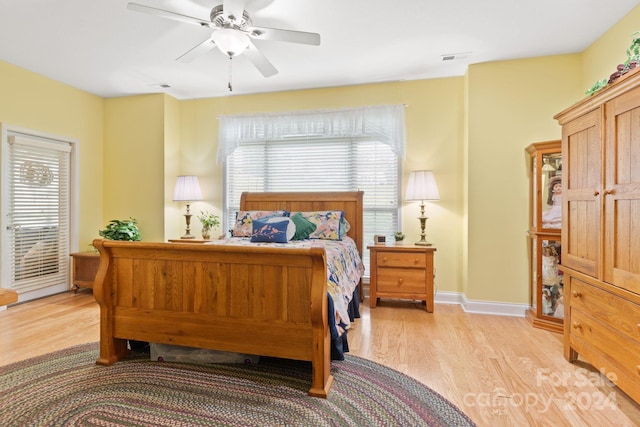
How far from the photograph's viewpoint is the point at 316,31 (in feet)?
9.30

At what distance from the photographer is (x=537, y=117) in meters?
3.30

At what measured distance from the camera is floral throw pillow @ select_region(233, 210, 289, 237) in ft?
12.4

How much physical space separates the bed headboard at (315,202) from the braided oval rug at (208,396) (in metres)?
1.83

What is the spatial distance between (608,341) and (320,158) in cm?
320

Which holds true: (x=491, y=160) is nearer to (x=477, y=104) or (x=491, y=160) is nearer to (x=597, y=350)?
(x=477, y=104)

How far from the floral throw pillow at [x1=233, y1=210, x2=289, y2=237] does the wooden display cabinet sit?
8.36 ft

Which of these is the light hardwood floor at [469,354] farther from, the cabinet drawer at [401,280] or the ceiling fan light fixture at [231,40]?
the ceiling fan light fixture at [231,40]

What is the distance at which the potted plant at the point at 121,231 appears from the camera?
13.5 feet

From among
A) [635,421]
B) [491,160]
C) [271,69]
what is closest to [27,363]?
[271,69]

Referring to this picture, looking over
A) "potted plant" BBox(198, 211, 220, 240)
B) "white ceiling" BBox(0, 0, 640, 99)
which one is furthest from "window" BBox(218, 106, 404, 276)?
"white ceiling" BBox(0, 0, 640, 99)

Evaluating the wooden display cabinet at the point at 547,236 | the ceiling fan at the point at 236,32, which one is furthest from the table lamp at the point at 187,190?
the wooden display cabinet at the point at 547,236

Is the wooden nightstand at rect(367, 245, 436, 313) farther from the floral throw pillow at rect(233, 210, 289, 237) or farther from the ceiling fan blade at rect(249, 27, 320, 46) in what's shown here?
the ceiling fan blade at rect(249, 27, 320, 46)

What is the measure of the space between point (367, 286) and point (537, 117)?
8.40ft

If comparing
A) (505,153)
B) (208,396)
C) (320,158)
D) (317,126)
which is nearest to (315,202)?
(320,158)
